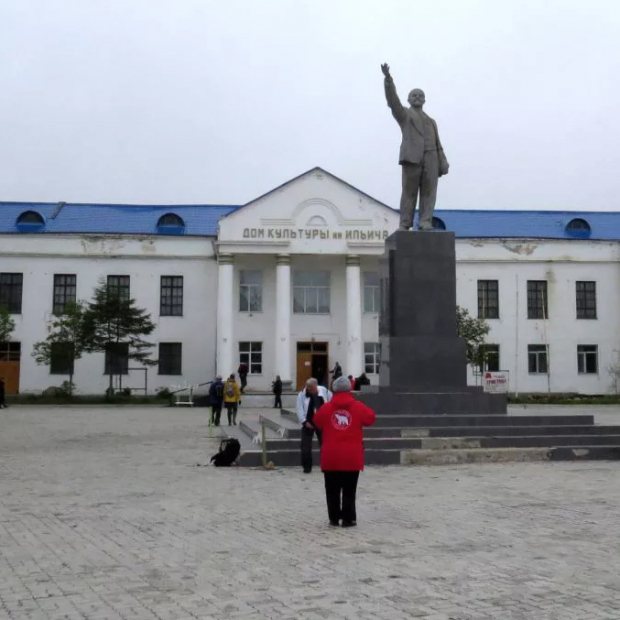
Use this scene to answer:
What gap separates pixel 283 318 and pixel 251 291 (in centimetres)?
321

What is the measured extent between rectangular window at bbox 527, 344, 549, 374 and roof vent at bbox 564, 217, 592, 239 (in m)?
7.57

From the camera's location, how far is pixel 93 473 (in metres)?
12.3

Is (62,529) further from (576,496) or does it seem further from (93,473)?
(576,496)

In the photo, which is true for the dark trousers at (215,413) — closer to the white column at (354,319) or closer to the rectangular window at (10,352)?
the white column at (354,319)

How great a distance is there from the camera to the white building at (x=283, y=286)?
1588 inches

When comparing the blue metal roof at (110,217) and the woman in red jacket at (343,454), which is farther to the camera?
the blue metal roof at (110,217)

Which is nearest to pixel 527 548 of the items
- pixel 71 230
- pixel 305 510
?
pixel 305 510

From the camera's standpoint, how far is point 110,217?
1780 inches

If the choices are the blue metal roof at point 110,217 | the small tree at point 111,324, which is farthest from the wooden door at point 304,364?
the blue metal roof at point 110,217

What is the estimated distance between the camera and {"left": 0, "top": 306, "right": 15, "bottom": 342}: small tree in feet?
125

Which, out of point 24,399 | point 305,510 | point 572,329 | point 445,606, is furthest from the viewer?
point 572,329

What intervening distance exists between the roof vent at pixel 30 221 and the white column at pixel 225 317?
11245 mm

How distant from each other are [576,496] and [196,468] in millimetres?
6086

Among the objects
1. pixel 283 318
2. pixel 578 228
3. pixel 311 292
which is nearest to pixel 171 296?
pixel 283 318
